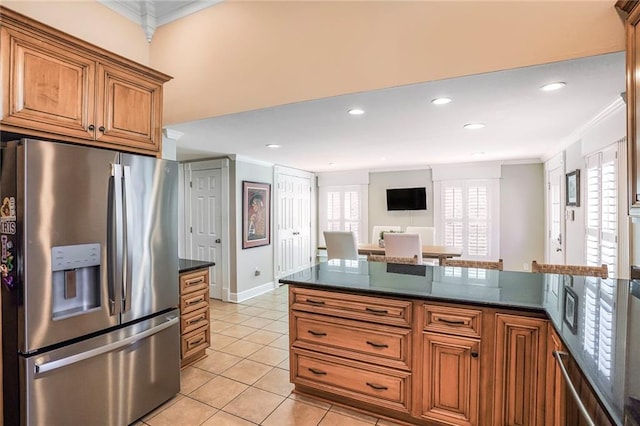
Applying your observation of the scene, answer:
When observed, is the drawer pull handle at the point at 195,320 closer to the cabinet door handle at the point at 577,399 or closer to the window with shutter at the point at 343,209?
the cabinet door handle at the point at 577,399

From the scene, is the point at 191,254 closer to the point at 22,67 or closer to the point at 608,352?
the point at 22,67

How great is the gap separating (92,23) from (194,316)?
2730 mm

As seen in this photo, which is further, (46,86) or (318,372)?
(318,372)

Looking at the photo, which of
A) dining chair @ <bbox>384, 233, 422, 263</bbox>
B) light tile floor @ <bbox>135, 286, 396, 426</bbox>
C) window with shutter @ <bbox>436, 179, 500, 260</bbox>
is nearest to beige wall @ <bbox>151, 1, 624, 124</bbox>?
light tile floor @ <bbox>135, 286, 396, 426</bbox>

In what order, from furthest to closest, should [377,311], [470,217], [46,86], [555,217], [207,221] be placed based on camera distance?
[470,217] → [207,221] → [555,217] → [377,311] → [46,86]

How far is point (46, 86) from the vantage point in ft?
5.81

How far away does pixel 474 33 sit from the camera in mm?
1973

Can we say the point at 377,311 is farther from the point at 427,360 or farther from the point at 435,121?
the point at 435,121

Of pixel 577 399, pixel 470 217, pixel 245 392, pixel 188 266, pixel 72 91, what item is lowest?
pixel 245 392

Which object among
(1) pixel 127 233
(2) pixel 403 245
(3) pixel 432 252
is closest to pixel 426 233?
(3) pixel 432 252

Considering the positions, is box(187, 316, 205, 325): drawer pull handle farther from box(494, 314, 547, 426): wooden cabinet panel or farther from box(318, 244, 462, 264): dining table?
box(318, 244, 462, 264): dining table

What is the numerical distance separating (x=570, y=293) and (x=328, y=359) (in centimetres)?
155

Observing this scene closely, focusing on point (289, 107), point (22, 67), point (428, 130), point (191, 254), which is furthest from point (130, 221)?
point (191, 254)

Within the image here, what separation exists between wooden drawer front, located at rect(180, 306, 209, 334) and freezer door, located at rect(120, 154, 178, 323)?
0.47 metres
